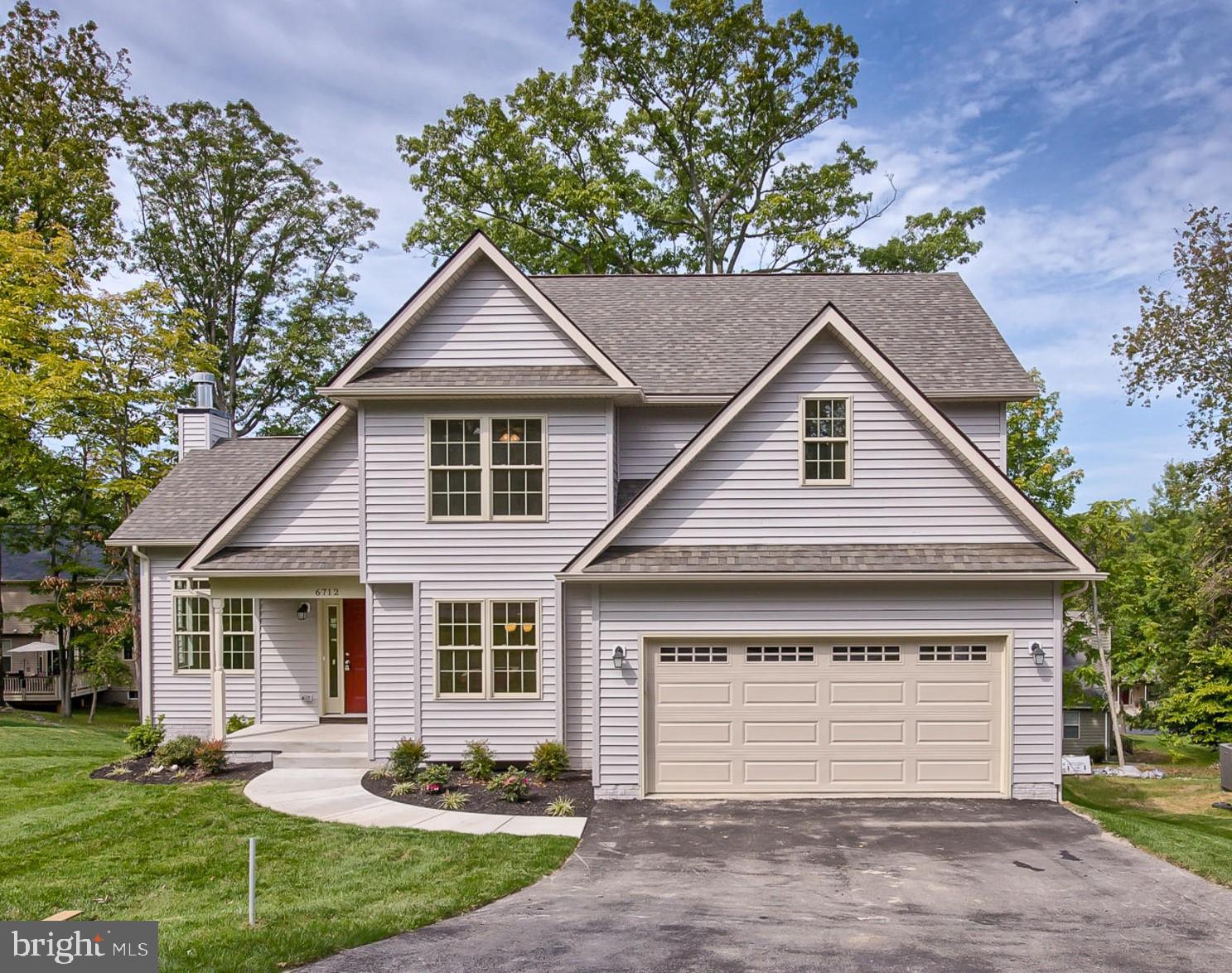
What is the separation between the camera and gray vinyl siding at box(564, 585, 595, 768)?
1345 cm

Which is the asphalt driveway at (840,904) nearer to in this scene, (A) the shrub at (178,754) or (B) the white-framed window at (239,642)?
(A) the shrub at (178,754)

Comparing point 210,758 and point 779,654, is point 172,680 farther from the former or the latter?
point 779,654

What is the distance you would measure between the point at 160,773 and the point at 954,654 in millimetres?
12953

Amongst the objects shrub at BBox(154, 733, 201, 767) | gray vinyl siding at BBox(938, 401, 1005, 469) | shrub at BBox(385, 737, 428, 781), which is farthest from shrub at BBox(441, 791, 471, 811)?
gray vinyl siding at BBox(938, 401, 1005, 469)

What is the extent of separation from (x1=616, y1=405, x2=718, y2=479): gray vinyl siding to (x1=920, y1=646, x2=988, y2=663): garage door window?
18.6 feet

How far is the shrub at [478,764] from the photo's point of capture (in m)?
12.6

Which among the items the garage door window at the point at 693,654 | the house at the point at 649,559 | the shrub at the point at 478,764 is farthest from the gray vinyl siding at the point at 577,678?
the garage door window at the point at 693,654

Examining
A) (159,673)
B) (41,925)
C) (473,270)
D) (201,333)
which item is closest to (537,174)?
(201,333)

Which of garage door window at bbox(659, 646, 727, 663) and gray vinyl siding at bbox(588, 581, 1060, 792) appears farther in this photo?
garage door window at bbox(659, 646, 727, 663)

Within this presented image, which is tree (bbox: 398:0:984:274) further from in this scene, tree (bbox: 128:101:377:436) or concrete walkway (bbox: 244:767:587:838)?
concrete walkway (bbox: 244:767:587:838)

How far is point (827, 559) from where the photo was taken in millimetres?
11938

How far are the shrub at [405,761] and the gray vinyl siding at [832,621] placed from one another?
3.15m

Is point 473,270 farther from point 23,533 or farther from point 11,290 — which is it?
point 23,533

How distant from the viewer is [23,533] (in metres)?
29.1
